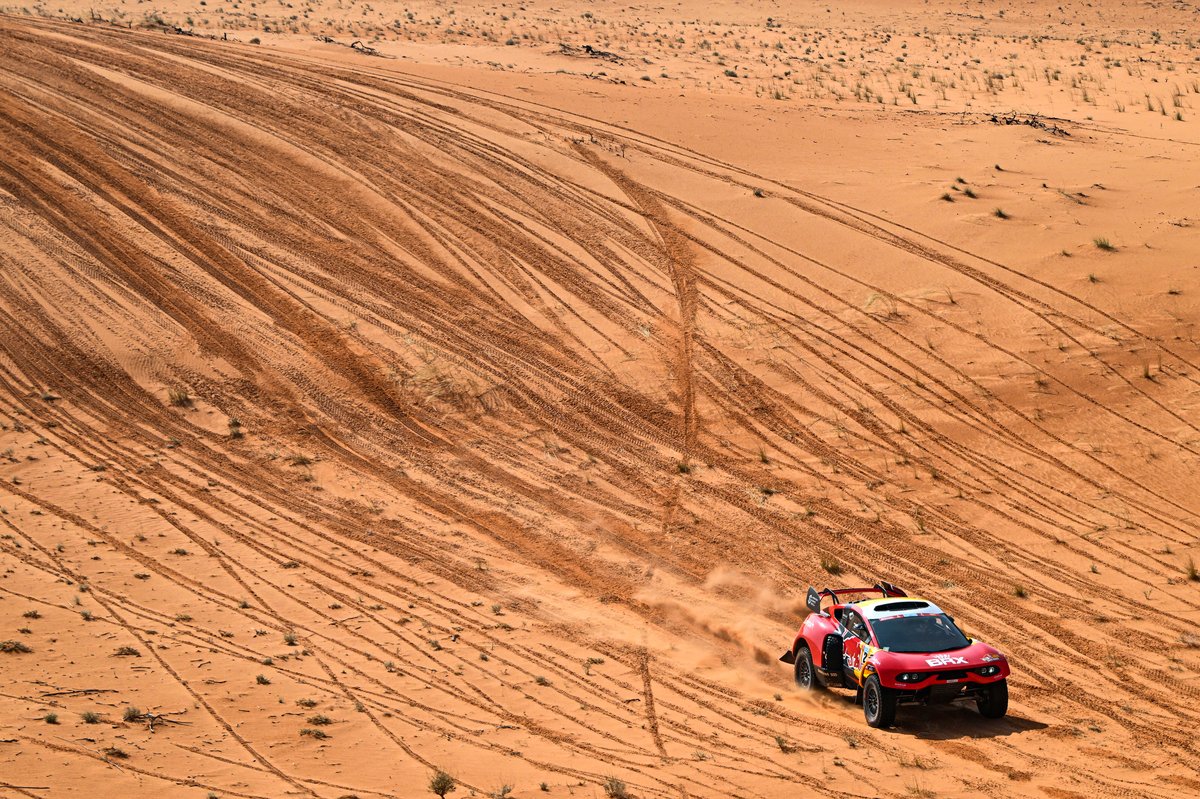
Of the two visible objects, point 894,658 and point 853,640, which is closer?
point 894,658

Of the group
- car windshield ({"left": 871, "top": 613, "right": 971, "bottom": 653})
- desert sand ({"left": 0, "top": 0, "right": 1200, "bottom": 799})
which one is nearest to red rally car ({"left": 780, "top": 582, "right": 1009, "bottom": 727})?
car windshield ({"left": 871, "top": 613, "right": 971, "bottom": 653})

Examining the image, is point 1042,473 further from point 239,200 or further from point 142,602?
point 239,200

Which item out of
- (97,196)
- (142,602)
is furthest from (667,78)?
(142,602)

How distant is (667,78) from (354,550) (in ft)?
90.2

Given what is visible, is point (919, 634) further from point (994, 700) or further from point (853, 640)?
point (994, 700)

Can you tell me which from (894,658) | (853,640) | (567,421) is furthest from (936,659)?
(567,421)

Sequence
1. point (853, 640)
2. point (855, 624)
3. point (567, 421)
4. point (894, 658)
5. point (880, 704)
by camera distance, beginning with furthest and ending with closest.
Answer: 1. point (567, 421)
2. point (855, 624)
3. point (853, 640)
4. point (894, 658)
5. point (880, 704)

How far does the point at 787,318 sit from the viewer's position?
2433 cm

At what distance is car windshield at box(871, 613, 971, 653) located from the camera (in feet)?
42.5

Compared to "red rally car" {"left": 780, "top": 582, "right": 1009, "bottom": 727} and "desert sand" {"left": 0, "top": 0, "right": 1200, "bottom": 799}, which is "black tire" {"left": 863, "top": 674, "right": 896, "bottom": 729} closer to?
"red rally car" {"left": 780, "top": 582, "right": 1009, "bottom": 727}

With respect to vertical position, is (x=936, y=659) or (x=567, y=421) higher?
(x=936, y=659)

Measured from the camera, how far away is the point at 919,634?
518 inches

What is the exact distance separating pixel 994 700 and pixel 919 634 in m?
1.06

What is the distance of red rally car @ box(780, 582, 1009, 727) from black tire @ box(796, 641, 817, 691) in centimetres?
1
